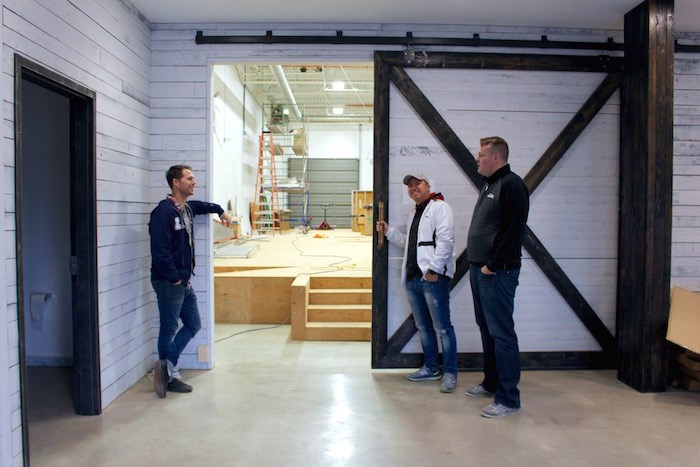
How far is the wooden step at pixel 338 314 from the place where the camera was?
216 inches

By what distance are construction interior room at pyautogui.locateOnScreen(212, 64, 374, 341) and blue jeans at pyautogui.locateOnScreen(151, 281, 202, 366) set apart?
159 cm

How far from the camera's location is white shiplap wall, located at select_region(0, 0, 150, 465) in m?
2.40

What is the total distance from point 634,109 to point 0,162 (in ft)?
14.6

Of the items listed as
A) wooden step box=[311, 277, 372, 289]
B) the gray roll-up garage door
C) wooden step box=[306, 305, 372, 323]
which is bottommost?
wooden step box=[306, 305, 372, 323]

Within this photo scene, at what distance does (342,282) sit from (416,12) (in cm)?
321

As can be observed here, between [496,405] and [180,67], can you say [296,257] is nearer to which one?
[180,67]

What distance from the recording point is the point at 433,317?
12.6 feet

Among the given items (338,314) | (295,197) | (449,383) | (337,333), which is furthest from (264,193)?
(449,383)

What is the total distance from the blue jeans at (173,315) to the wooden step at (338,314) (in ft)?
5.96

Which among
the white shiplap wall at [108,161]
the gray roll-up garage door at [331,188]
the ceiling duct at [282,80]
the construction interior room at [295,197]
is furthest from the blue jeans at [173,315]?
the gray roll-up garage door at [331,188]

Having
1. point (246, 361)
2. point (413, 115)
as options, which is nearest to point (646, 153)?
point (413, 115)

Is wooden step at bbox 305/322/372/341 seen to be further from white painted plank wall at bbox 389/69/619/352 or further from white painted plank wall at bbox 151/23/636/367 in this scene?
white painted plank wall at bbox 151/23/636/367

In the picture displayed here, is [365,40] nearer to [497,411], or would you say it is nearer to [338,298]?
[338,298]

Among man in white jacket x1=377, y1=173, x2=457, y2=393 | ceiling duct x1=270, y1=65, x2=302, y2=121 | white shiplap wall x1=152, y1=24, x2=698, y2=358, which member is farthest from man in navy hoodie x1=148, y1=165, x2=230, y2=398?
ceiling duct x1=270, y1=65, x2=302, y2=121
